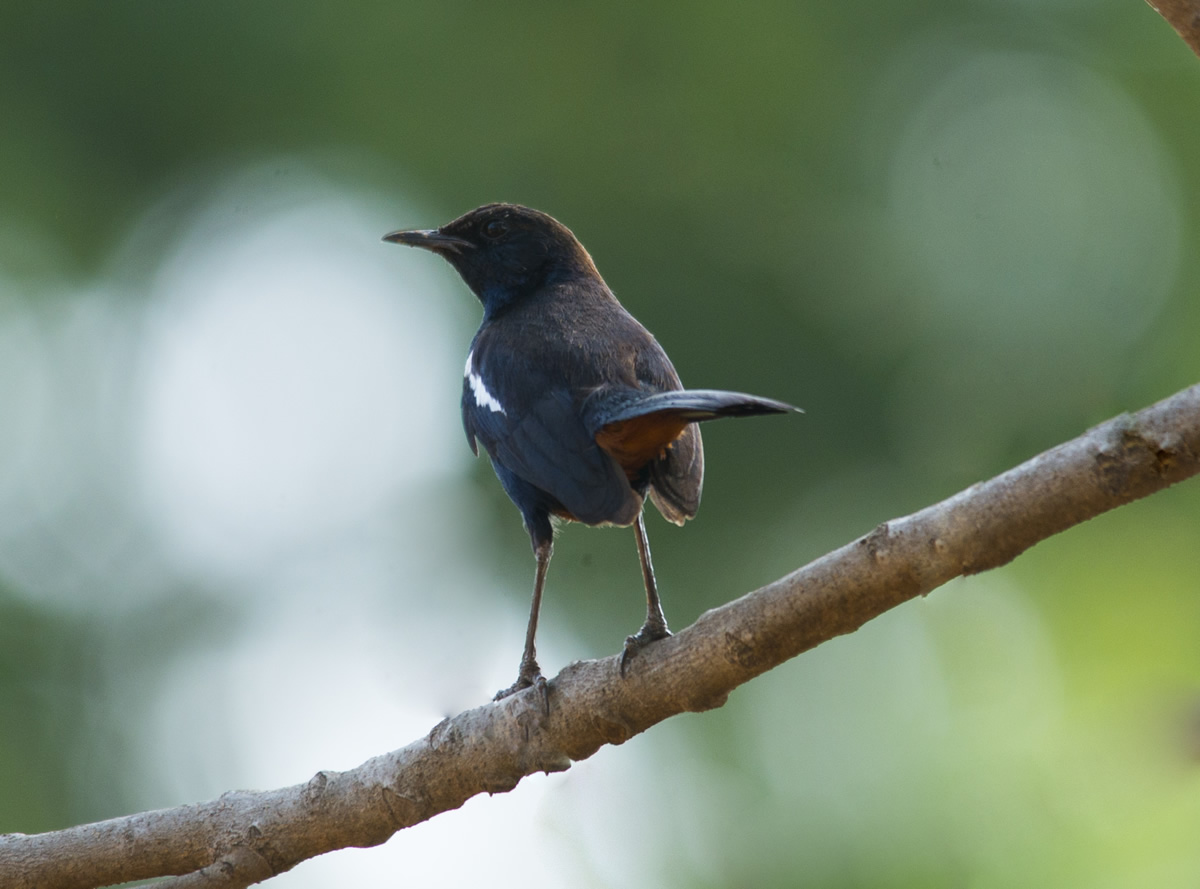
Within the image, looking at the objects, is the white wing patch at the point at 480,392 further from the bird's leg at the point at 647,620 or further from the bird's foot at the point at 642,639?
the bird's foot at the point at 642,639

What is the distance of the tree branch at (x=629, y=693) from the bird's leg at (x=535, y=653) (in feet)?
0.15

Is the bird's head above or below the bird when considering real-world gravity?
above

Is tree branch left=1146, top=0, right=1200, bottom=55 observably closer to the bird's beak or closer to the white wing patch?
the white wing patch

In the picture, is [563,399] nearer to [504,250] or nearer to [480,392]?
[480,392]

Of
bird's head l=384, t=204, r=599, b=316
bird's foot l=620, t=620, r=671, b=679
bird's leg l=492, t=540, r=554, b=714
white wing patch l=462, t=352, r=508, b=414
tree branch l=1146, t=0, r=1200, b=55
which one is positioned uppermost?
bird's head l=384, t=204, r=599, b=316

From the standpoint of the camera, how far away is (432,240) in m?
5.71

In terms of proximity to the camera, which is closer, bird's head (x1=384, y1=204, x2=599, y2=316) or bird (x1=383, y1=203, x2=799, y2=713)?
bird (x1=383, y1=203, x2=799, y2=713)

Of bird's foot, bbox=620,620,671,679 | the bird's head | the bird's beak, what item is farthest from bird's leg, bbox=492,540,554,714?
the bird's beak

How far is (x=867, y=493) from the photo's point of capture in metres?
11.9

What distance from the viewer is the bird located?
4.11 m

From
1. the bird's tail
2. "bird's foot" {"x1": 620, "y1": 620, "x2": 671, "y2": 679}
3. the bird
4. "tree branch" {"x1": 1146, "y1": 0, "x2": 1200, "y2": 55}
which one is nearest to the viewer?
"tree branch" {"x1": 1146, "y1": 0, "x2": 1200, "y2": 55}

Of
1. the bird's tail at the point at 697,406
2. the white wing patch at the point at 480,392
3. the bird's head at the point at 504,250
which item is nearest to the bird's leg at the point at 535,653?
the white wing patch at the point at 480,392

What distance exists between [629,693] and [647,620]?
1.70 feet

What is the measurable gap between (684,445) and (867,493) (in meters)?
7.75
